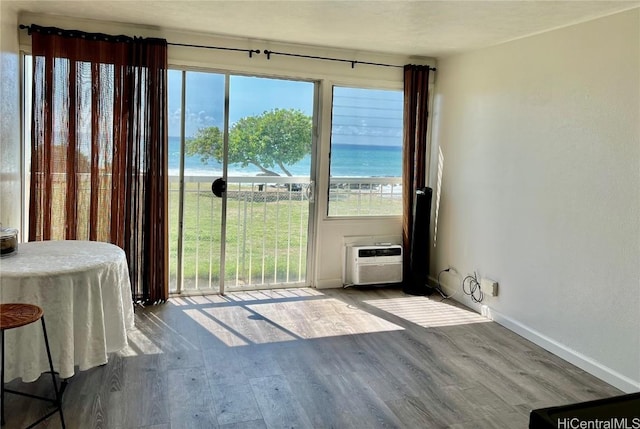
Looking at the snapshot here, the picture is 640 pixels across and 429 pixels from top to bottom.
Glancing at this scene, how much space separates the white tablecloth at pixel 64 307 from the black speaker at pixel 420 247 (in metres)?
2.86

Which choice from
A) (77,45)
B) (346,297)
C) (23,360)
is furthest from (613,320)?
(77,45)

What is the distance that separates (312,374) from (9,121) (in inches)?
106


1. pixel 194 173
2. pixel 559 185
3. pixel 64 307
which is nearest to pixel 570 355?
pixel 559 185

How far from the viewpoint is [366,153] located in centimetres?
484

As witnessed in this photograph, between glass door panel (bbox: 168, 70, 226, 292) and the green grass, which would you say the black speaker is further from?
glass door panel (bbox: 168, 70, 226, 292)

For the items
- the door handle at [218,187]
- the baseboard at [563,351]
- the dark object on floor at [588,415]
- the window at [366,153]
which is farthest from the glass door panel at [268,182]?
the dark object on floor at [588,415]

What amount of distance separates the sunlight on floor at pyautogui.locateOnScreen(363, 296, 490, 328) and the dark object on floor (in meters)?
2.71

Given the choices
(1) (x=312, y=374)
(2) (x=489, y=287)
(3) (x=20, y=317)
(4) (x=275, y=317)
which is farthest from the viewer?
(2) (x=489, y=287)

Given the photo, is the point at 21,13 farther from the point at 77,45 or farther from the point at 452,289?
the point at 452,289

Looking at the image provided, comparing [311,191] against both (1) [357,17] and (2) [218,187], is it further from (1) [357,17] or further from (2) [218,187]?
(1) [357,17]

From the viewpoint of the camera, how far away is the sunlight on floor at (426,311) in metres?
4.01

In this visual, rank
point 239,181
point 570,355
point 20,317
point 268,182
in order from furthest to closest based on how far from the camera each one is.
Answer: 1. point 268,182
2. point 239,181
3. point 570,355
4. point 20,317

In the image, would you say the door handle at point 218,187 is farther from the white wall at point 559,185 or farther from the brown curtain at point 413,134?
the white wall at point 559,185

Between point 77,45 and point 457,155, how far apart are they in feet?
10.8
